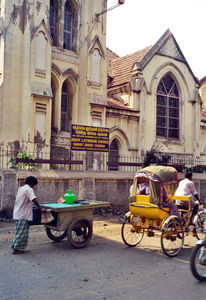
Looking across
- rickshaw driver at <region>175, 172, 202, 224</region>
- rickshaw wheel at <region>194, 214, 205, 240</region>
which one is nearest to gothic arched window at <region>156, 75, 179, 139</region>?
rickshaw wheel at <region>194, 214, 205, 240</region>

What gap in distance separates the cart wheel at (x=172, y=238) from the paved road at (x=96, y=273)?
0.19m

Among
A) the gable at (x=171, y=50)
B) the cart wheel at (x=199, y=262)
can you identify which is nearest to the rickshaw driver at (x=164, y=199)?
the cart wheel at (x=199, y=262)

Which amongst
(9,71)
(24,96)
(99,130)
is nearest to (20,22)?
(9,71)

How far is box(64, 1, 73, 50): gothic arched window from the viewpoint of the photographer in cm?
1802

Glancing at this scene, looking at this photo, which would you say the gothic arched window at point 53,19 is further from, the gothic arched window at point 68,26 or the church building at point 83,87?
the gothic arched window at point 68,26

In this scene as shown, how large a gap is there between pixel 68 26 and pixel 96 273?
14998 mm

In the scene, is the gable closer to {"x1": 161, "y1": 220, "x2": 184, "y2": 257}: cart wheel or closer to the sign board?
the sign board

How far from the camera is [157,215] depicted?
7.95 meters

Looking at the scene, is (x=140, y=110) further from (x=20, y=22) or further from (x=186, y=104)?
(x=20, y=22)

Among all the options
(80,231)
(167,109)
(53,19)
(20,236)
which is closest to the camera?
(20,236)

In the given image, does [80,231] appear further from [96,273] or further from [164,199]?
[96,273]

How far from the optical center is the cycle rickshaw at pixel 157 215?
7.89 meters

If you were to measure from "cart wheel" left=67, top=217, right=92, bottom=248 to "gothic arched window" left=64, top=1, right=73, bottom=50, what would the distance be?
39.5 ft

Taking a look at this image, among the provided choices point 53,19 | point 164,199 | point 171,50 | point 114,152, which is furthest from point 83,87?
point 164,199
